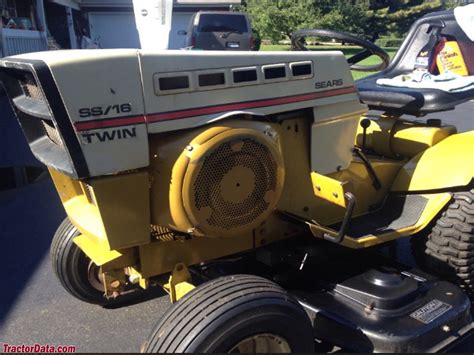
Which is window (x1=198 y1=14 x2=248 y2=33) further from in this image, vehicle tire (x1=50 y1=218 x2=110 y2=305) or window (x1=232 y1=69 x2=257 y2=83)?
window (x1=232 y1=69 x2=257 y2=83)

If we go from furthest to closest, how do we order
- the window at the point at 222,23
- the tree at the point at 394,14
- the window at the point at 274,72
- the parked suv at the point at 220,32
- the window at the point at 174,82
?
the tree at the point at 394,14 → the window at the point at 222,23 → the parked suv at the point at 220,32 → the window at the point at 274,72 → the window at the point at 174,82

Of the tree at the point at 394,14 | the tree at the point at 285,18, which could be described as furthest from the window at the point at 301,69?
the tree at the point at 394,14

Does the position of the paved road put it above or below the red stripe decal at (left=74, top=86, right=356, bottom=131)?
below

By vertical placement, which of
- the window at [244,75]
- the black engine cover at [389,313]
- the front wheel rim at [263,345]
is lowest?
the black engine cover at [389,313]

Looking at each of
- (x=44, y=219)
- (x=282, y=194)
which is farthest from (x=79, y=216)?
(x=44, y=219)

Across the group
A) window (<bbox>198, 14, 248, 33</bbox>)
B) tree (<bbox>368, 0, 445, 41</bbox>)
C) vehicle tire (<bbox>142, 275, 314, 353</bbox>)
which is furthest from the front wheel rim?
tree (<bbox>368, 0, 445, 41</bbox>)

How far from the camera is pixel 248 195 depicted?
7.45 feet

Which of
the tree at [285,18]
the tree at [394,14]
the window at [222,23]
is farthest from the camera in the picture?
the tree at [394,14]

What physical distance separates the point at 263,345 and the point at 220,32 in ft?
43.1

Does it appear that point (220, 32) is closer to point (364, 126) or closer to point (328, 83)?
point (364, 126)

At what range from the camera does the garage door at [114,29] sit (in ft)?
85.9

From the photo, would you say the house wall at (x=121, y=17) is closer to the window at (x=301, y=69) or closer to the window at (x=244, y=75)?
the window at (x=301, y=69)

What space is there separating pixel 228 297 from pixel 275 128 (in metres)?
0.84

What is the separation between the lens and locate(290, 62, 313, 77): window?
2.41 metres
